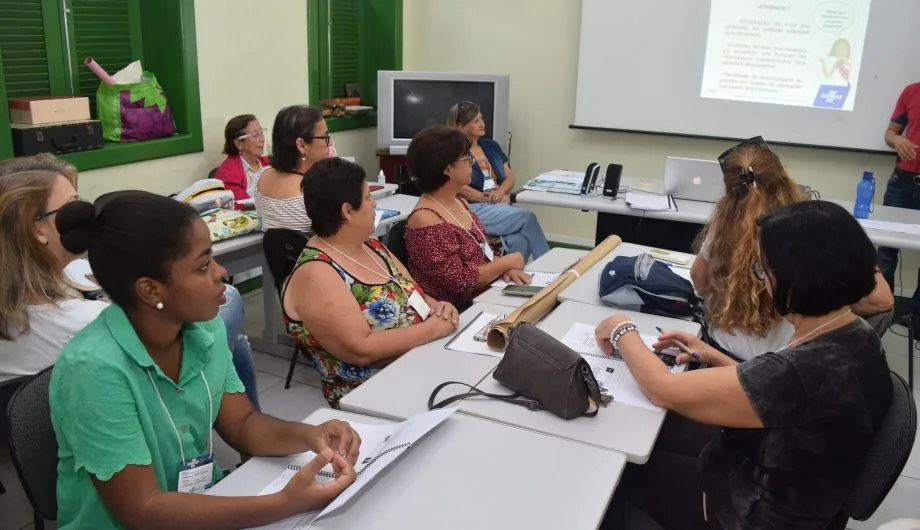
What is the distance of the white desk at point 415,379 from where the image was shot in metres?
1.79

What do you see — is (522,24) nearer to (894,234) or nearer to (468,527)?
(894,234)

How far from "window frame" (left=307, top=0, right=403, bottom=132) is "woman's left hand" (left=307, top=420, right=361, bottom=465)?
416 centimetres

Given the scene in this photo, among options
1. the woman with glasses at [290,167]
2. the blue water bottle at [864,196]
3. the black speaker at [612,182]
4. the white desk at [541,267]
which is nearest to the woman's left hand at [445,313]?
the white desk at [541,267]

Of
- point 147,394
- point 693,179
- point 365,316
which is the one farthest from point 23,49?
point 693,179

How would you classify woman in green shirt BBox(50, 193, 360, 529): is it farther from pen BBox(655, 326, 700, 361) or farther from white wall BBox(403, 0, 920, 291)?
white wall BBox(403, 0, 920, 291)

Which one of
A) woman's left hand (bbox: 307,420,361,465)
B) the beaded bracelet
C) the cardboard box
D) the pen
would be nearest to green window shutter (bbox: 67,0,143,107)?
the cardboard box

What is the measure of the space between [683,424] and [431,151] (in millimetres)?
1438

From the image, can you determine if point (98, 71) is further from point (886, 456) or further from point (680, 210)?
point (886, 456)

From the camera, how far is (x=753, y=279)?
82.5 inches

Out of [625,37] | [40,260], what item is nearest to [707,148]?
[625,37]

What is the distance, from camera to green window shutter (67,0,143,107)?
12.7ft

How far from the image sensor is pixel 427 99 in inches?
217

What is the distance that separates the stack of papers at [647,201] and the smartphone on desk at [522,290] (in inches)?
54.4

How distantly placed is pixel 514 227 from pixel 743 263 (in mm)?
2143
